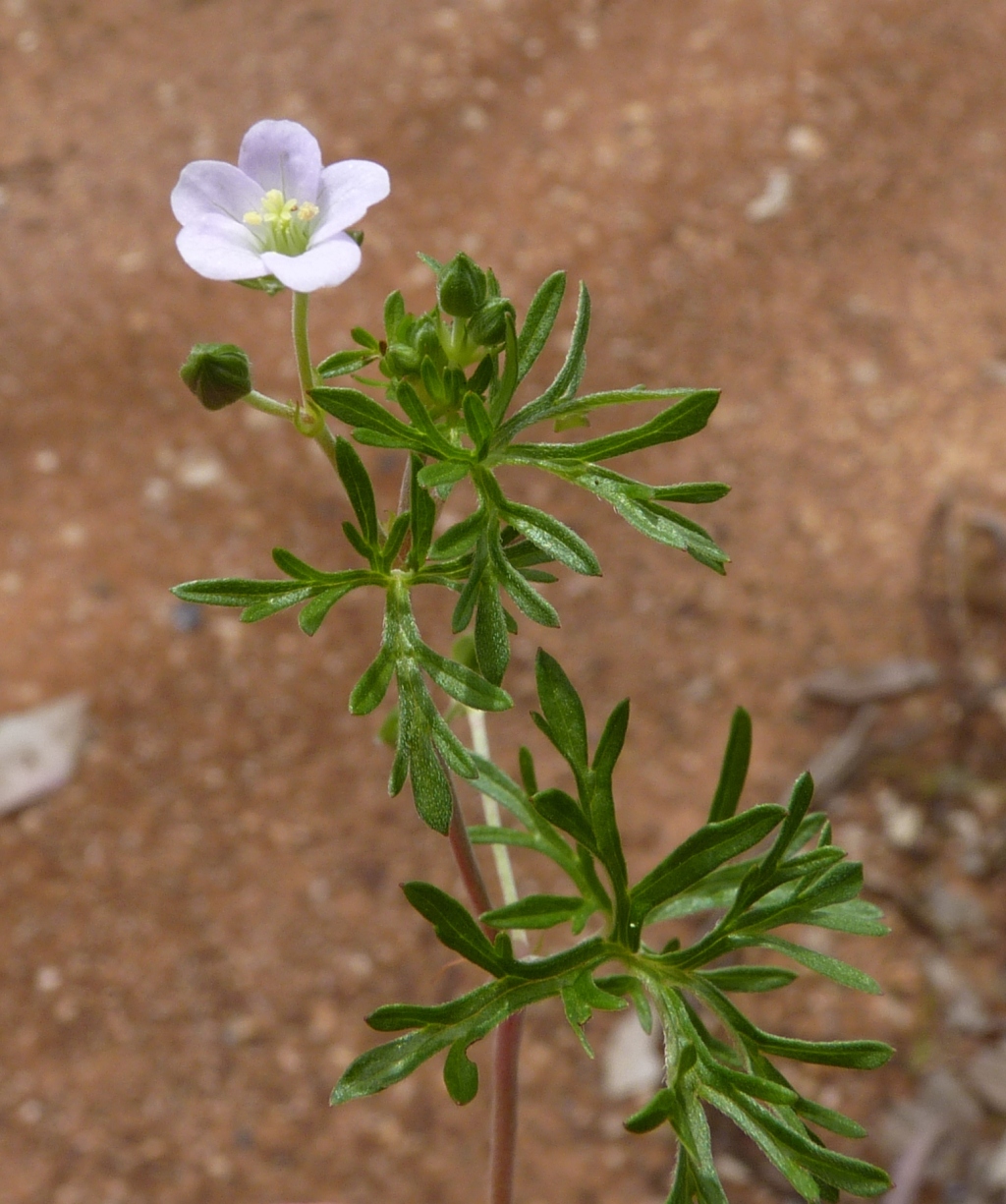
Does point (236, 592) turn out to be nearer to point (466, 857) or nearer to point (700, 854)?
point (466, 857)

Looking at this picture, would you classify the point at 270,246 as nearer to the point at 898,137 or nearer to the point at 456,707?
the point at 456,707

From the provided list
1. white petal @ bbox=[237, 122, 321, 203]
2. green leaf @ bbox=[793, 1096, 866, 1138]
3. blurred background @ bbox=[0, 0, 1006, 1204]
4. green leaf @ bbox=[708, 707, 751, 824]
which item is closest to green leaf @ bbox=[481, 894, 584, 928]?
green leaf @ bbox=[708, 707, 751, 824]

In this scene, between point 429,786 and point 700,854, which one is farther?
point 700,854

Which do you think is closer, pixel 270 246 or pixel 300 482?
pixel 270 246

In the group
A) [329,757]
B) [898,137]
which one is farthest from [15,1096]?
[898,137]

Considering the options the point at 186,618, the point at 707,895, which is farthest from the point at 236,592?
the point at 186,618

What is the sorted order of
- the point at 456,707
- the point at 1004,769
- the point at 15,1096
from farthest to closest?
the point at 1004,769 → the point at 15,1096 → the point at 456,707

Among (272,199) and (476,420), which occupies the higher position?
(272,199)
